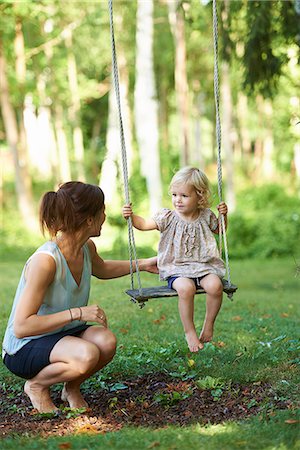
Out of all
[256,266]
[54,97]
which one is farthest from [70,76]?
[256,266]

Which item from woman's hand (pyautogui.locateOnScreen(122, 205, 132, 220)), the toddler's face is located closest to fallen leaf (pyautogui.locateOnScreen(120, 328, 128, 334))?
the toddler's face

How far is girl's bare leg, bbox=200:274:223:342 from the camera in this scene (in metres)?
5.65

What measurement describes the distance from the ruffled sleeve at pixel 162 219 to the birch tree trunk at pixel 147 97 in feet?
52.8

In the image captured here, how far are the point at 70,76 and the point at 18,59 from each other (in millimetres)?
9039

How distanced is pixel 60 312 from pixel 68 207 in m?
0.64

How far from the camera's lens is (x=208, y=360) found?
576cm

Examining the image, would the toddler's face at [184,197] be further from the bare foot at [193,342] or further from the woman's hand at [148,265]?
the bare foot at [193,342]

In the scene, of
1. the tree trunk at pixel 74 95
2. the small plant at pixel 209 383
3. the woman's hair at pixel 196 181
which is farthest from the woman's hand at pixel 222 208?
the tree trunk at pixel 74 95

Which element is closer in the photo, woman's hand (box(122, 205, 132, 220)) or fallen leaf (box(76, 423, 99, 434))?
fallen leaf (box(76, 423, 99, 434))

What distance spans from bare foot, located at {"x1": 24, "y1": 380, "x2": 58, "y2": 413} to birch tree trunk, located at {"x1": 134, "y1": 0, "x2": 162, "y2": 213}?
17.5 metres

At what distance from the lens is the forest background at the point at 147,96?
12.6 m

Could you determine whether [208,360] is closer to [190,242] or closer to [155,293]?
[155,293]

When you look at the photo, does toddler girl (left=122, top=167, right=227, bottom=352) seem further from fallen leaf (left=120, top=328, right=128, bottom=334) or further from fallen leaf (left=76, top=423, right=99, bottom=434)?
fallen leaf (left=120, top=328, right=128, bottom=334)

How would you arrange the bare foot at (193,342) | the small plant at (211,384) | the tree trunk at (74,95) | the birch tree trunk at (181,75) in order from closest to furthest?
the small plant at (211,384), the bare foot at (193,342), the birch tree trunk at (181,75), the tree trunk at (74,95)
